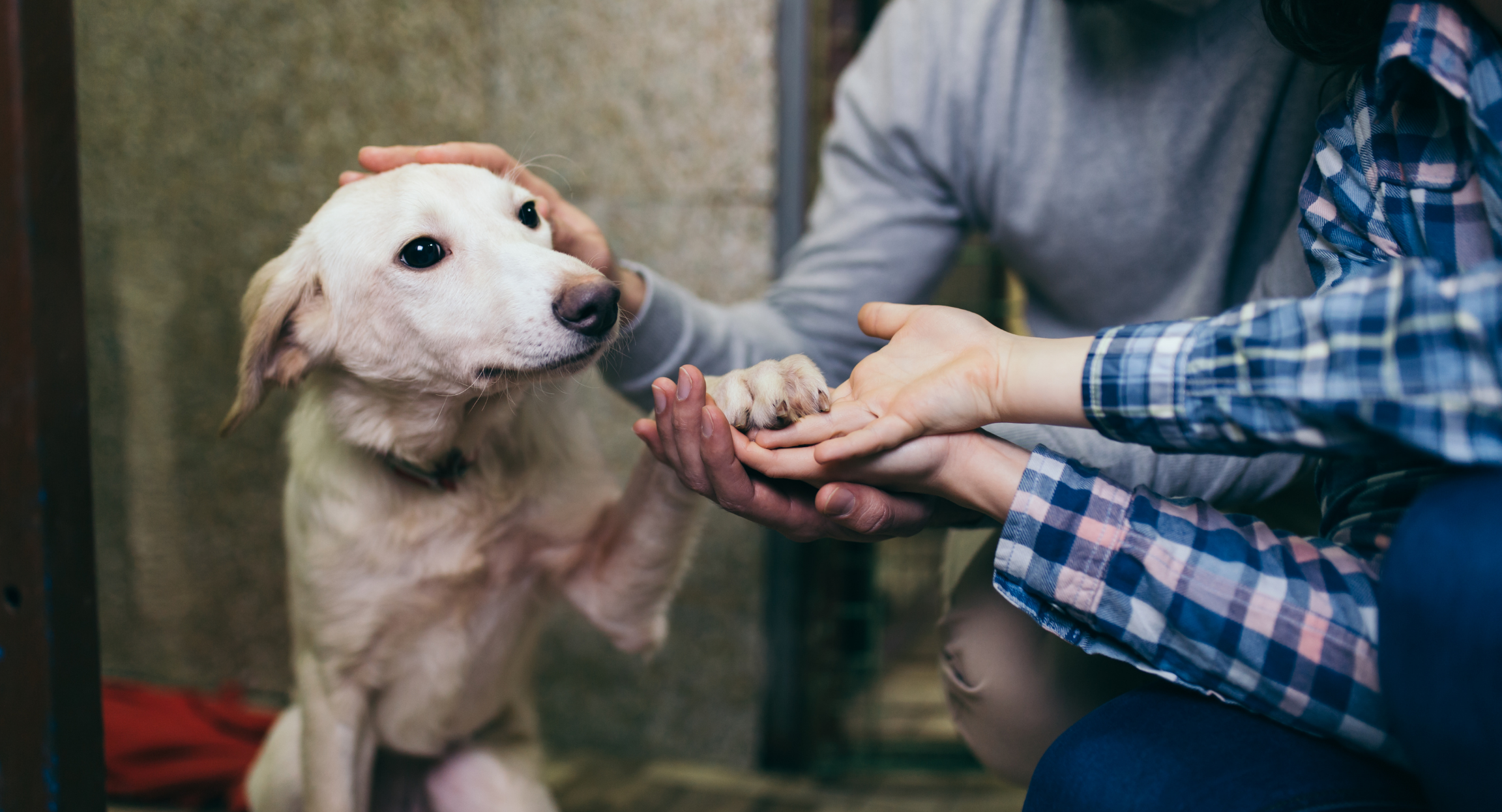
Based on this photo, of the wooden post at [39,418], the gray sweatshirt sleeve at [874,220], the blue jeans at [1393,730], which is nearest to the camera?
the blue jeans at [1393,730]

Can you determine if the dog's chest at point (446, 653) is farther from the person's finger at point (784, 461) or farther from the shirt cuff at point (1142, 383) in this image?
the shirt cuff at point (1142, 383)

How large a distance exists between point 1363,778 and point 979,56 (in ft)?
3.61

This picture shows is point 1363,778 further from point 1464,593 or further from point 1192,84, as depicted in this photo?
point 1192,84

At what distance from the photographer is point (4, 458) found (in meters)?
0.77

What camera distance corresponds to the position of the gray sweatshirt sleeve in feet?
4.80

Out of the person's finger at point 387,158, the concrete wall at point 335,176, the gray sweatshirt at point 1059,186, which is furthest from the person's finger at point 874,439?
the concrete wall at point 335,176

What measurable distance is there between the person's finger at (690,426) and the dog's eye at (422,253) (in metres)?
0.39

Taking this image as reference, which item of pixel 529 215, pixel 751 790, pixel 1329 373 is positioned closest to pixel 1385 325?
pixel 1329 373

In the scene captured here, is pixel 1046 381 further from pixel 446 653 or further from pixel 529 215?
pixel 446 653

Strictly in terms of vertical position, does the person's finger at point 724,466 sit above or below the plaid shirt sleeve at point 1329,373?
below

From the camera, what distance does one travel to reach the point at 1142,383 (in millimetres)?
774

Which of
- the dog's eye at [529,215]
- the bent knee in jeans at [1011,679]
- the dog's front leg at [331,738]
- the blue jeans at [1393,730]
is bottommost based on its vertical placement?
the dog's front leg at [331,738]

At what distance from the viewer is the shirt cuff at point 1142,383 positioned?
77 centimetres

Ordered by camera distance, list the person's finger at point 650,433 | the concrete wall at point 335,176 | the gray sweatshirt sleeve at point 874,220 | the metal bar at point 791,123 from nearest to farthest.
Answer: the person's finger at point 650,433, the gray sweatshirt sleeve at point 874,220, the concrete wall at point 335,176, the metal bar at point 791,123
